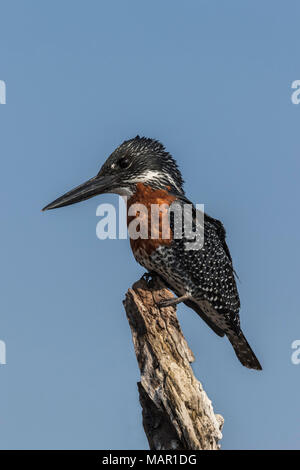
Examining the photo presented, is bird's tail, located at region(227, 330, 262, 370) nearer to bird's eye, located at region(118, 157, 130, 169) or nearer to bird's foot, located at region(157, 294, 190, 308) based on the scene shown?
bird's foot, located at region(157, 294, 190, 308)

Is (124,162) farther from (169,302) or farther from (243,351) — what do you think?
(243,351)

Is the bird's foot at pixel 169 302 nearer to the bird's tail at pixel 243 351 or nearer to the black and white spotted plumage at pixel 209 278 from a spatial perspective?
the black and white spotted plumage at pixel 209 278

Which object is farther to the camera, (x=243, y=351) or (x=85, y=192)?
(x=243, y=351)

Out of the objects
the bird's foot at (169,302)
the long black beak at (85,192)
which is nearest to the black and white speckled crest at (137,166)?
the long black beak at (85,192)

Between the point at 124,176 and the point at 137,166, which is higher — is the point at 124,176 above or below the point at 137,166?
below

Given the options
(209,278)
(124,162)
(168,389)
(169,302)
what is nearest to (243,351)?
(209,278)

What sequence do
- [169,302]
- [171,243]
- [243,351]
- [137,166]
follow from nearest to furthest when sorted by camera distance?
[169,302] < [171,243] < [137,166] < [243,351]

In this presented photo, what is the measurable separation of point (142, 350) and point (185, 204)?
2.44 m

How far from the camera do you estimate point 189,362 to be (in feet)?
29.7

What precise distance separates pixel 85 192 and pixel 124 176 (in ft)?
1.91

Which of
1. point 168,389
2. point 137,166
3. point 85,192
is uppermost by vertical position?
point 137,166

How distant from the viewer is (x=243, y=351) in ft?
37.2

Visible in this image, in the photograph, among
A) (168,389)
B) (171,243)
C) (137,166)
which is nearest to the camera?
(168,389)

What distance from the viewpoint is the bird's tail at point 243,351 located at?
443 inches
